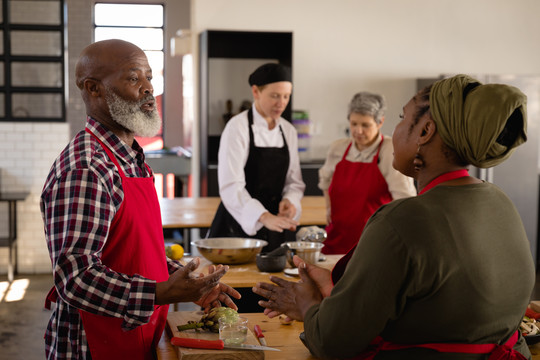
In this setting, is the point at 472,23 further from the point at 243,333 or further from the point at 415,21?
the point at 243,333

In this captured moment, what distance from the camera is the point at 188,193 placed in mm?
8539

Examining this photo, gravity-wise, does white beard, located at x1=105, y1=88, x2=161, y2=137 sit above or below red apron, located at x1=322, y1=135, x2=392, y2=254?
above

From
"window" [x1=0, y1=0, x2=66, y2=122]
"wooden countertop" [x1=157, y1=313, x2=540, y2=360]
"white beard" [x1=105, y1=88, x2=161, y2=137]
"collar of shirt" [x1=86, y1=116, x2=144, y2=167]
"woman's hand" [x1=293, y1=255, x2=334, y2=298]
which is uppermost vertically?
"window" [x1=0, y1=0, x2=66, y2=122]

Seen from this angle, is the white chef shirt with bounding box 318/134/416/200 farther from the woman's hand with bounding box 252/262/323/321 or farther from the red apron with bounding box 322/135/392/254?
the woman's hand with bounding box 252/262/323/321

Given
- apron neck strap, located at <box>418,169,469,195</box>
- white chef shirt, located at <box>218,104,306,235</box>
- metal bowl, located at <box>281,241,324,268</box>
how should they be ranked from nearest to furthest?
1. apron neck strap, located at <box>418,169,469,195</box>
2. metal bowl, located at <box>281,241,324,268</box>
3. white chef shirt, located at <box>218,104,306,235</box>

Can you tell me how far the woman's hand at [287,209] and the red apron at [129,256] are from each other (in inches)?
66.4

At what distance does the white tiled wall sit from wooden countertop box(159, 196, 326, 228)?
2.13 meters

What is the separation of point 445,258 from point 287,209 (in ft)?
7.22

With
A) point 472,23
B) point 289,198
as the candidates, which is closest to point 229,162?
point 289,198

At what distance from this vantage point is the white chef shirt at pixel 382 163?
346 cm

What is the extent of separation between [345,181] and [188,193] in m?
5.10

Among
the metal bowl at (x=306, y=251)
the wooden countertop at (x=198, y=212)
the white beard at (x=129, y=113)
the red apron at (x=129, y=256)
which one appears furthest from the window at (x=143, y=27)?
the red apron at (x=129, y=256)

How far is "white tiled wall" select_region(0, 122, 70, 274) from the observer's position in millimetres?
6590

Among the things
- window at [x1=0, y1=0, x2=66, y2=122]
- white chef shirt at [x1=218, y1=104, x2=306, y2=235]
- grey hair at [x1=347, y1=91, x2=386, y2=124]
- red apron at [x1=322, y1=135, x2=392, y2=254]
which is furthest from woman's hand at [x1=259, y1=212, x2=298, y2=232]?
window at [x1=0, y1=0, x2=66, y2=122]
